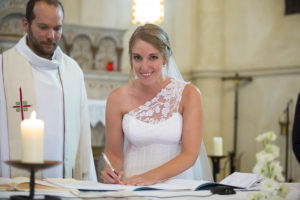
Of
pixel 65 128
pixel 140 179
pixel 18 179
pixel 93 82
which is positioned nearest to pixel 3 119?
pixel 65 128

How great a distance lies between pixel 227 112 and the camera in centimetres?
973

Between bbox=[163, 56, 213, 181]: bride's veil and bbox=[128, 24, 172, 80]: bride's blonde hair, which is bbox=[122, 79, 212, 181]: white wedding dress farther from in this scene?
bbox=[128, 24, 172, 80]: bride's blonde hair

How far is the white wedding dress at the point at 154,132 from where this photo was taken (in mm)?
3180

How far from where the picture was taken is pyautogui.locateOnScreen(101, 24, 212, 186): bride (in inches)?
119

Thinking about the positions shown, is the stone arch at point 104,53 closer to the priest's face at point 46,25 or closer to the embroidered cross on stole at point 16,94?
the embroidered cross on stole at point 16,94

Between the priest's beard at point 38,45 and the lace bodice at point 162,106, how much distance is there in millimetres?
716

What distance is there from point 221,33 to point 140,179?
7565 millimetres

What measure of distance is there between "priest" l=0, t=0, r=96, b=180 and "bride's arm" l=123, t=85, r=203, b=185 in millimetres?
681

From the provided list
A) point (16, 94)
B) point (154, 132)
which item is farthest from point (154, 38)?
point (16, 94)

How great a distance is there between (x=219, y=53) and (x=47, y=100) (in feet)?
22.7

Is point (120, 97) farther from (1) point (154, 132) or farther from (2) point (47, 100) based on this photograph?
(2) point (47, 100)

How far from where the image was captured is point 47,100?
3125 mm

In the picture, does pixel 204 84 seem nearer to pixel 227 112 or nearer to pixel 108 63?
pixel 227 112

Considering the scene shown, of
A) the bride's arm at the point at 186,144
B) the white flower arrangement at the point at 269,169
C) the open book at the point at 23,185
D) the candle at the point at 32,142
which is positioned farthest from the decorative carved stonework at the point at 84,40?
the white flower arrangement at the point at 269,169
